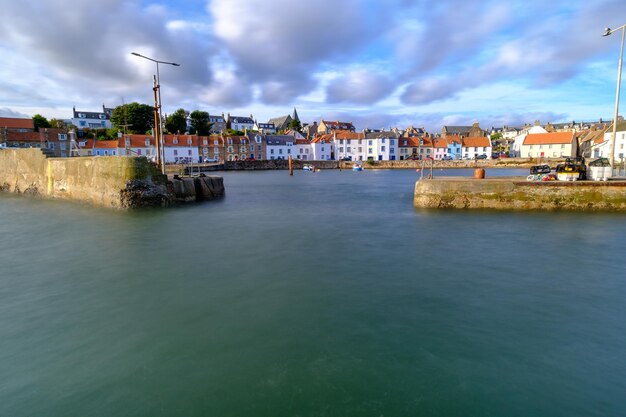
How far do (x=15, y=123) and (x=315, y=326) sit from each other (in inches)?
4287

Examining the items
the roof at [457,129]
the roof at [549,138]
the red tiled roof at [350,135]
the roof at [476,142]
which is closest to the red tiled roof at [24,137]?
the red tiled roof at [350,135]

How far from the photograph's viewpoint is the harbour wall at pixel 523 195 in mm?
22531

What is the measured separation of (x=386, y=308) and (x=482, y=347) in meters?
2.55

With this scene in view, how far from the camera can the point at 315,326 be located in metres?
8.83

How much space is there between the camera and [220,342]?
816 cm

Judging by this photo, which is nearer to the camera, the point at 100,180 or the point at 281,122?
the point at 100,180

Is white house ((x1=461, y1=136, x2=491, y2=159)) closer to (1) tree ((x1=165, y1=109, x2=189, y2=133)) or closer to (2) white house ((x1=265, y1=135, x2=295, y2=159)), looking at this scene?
(2) white house ((x1=265, y1=135, x2=295, y2=159))

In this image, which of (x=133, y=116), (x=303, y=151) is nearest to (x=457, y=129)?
(x=303, y=151)

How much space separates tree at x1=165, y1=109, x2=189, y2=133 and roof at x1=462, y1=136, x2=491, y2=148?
84077 mm

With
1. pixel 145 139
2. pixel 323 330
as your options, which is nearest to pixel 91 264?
pixel 323 330

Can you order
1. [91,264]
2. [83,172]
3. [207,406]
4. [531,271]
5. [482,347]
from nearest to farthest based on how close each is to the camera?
[207,406] → [482,347] → [531,271] → [91,264] → [83,172]

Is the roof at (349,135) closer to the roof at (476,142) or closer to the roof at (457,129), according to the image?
the roof at (476,142)

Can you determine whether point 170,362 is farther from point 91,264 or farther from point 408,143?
point 408,143

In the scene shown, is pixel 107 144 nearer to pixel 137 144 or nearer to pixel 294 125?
pixel 137 144
